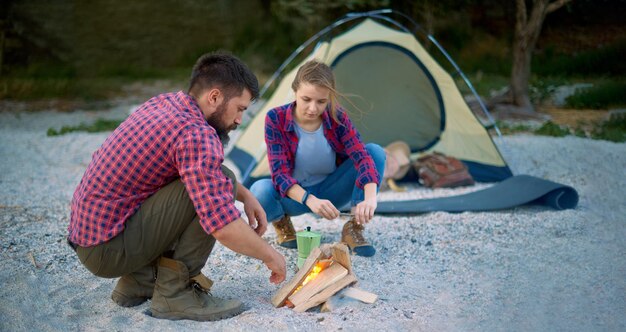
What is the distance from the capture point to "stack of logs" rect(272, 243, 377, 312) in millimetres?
2570

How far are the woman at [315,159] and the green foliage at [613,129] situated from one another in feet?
11.7

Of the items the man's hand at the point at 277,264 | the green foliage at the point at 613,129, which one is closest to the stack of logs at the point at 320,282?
the man's hand at the point at 277,264

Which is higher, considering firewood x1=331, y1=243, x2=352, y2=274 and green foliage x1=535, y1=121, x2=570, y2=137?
firewood x1=331, y1=243, x2=352, y2=274

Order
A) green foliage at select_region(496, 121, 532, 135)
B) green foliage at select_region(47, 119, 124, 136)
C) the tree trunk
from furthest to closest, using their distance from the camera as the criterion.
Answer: the tree trunk
green foliage at select_region(47, 119, 124, 136)
green foliage at select_region(496, 121, 532, 135)

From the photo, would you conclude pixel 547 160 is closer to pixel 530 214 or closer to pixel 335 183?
pixel 530 214

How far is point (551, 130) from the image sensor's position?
636cm

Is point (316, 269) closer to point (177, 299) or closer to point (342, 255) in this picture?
point (342, 255)

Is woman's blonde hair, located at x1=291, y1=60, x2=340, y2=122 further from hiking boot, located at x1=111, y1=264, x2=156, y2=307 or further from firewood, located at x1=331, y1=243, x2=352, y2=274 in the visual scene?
hiking boot, located at x1=111, y1=264, x2=156, y2=307

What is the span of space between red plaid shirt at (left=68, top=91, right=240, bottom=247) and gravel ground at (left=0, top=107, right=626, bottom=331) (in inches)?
15.9

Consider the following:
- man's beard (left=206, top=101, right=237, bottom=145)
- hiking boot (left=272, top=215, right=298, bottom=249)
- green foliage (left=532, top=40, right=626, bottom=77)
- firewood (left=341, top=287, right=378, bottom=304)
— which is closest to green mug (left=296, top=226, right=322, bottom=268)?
firewood (left=341, top=287, right=378, bottom=304)

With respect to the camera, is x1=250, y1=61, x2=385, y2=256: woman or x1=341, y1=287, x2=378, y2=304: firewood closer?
x1=341, y1=287, x2=378, y2=304: firewood

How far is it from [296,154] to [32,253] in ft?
4.48

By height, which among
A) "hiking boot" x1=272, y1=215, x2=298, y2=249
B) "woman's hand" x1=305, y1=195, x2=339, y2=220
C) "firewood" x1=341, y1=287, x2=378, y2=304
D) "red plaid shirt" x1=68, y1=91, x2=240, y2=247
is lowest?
"hiking boot" x1=272, y1=215, x2=298, y2=249

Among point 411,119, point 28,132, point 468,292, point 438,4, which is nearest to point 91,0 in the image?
point 28,132
